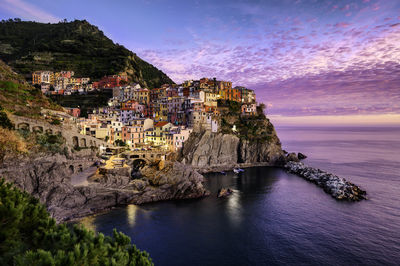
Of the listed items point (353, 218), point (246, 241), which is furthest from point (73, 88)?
point (353, 218)

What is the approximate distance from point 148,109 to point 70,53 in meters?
73.8

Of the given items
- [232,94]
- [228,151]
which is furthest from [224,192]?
[232,94]

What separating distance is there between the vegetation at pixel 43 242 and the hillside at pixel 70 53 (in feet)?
331

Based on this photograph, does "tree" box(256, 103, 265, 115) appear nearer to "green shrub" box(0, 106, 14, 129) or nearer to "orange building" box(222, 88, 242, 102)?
"orange building" box(222, 88, 242, 102)

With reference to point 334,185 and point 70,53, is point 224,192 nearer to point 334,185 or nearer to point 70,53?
point 334,185

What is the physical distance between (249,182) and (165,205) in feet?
78.1

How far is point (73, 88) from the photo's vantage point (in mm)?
86312

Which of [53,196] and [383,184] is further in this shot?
[383,184]

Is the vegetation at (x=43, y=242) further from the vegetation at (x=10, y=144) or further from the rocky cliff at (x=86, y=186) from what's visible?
the vegetation at (x=10, y=144)

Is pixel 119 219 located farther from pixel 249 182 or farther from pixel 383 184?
pixel 383 184

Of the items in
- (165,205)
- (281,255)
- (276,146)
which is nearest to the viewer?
(281,255)

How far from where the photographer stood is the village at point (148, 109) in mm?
58591

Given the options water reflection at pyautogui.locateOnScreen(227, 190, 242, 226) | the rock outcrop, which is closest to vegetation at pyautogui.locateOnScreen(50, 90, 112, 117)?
the rock outcrop

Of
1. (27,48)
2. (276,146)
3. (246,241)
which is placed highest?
(27,48)
